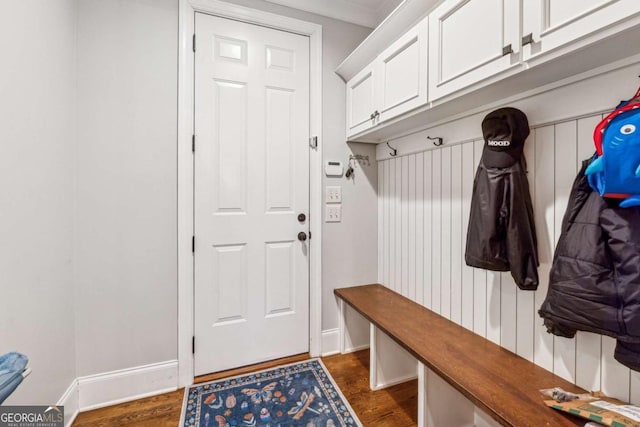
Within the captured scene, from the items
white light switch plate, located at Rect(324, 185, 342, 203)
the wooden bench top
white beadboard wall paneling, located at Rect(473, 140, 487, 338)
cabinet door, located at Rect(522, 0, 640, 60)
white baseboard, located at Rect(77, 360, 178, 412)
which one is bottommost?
white baseboard, located at Rect(77, 360, 178, 412)

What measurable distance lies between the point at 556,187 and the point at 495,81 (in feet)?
1.66

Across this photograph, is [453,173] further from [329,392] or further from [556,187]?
[329,392]

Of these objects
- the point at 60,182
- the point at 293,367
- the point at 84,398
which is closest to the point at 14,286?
the point at 60,182

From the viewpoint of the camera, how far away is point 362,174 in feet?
7.73

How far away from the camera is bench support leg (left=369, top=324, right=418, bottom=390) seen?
180cm

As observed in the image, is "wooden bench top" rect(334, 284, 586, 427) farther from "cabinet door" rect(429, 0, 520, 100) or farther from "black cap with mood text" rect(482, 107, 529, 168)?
"cabinet door" rect(429, 0, 520, 100)

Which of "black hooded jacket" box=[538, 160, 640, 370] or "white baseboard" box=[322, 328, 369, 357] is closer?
"black hooded jacket" box=[538, 160, 640, 370]

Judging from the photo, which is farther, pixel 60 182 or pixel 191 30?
pixel 191 30

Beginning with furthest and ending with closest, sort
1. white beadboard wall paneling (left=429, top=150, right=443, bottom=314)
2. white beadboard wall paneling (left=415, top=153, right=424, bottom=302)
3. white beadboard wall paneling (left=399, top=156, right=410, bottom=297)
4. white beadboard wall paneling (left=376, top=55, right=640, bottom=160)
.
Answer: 1. white beadboard wall paneling (left=399, top=156, right=410, bottom=297)
2. white beadboard wall paneling (left=415, top=153, right=424, bottom=302)
3. white beadboard wall paneling (left=429, top=150, right=443, bottom=314)
4. white beadboard wall paneling (left=376, top=55, right=640, bottom=160)

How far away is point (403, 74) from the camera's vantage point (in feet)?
5.31

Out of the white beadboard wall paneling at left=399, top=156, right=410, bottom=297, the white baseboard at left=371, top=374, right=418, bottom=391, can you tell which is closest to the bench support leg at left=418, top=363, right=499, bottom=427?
the white baseboard at left=371, top=374, right=418, bottom=391

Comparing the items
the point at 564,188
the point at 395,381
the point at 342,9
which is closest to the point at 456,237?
the point at 564,188

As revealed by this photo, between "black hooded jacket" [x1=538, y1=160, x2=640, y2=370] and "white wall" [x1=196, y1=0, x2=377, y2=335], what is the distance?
1.41m

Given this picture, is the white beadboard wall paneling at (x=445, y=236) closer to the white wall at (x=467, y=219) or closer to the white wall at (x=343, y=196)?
the white wall at (x=467, y=219)
